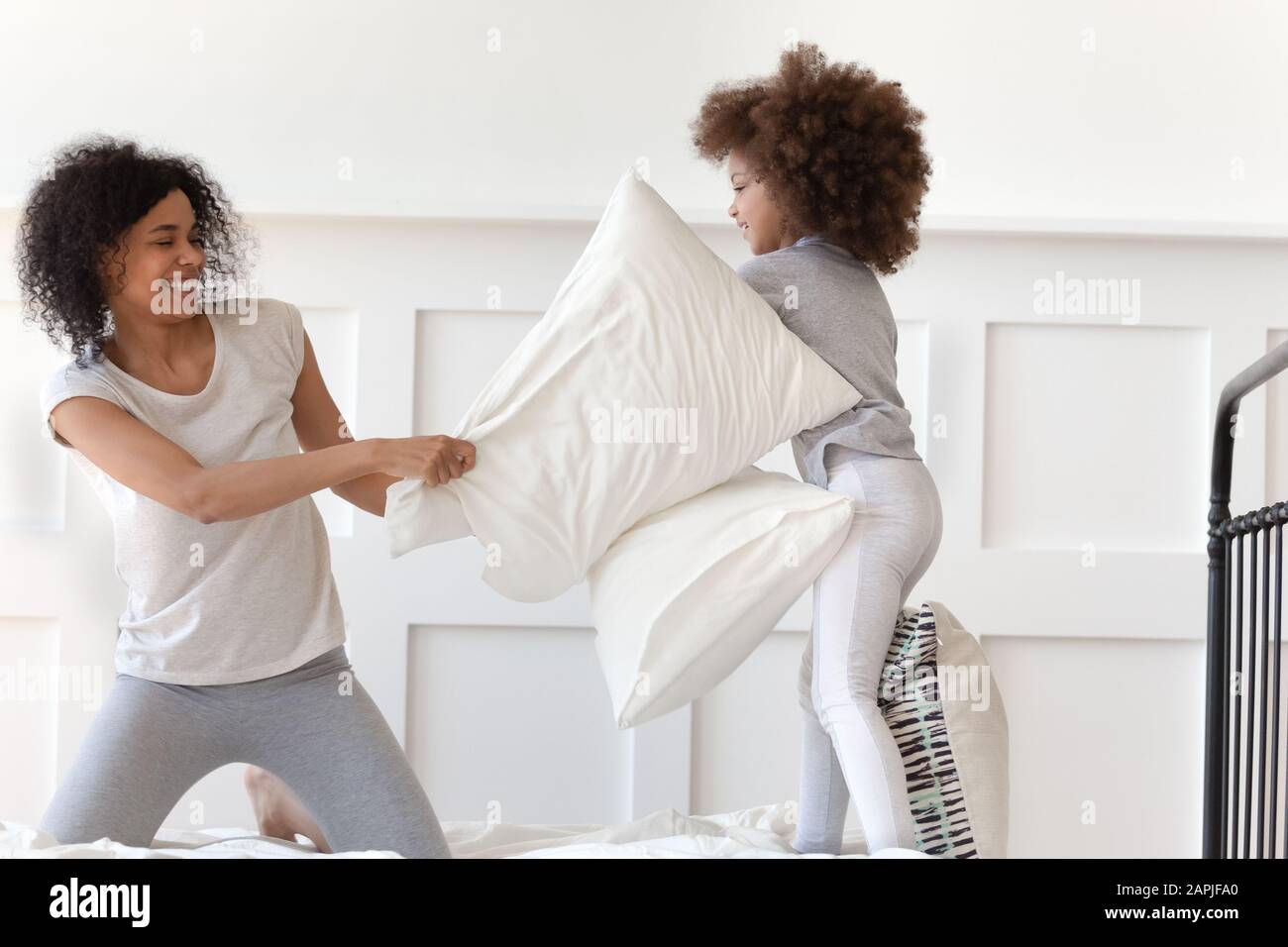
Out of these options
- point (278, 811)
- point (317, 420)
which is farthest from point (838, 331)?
point (278, 811)

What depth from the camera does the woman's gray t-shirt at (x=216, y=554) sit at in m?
1.51

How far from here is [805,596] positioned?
2.26 metres

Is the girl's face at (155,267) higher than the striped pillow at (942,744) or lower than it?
higher

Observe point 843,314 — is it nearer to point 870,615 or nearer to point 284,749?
point 870,615

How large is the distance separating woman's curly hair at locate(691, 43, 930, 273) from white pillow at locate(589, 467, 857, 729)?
353mm

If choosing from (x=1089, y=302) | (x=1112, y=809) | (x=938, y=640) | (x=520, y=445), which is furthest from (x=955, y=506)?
(x=520, y=445)

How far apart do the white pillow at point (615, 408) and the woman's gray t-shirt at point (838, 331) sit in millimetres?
Result: 67

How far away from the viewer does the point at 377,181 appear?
2.32 m

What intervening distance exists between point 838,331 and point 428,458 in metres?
0.51

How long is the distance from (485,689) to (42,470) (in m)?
0.91

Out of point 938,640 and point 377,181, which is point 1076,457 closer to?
point 938,640

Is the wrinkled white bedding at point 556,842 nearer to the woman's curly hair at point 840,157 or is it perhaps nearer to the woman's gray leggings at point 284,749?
the woman's gray leggings at point 284,749

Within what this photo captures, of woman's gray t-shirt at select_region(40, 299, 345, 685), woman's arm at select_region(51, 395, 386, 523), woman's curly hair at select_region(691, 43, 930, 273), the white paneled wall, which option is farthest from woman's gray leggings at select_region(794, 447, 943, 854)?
the white paneled wall

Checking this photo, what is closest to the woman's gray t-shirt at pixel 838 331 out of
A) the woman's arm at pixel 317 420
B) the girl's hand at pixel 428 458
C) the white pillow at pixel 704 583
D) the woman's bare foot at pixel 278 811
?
the white pillow at pixel 704 583
